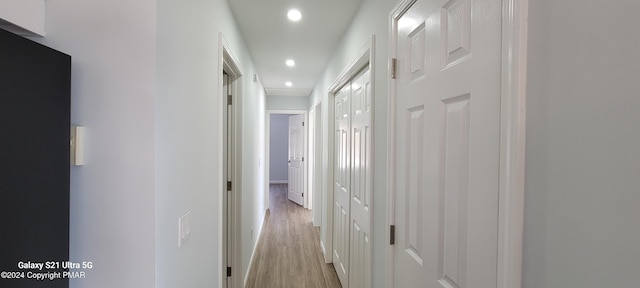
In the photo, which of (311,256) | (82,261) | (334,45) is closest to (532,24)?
(82,261)

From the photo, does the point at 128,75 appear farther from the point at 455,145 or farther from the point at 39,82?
the point at 455,145

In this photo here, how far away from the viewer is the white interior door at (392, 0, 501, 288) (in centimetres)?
68

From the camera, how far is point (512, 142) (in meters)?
0.60

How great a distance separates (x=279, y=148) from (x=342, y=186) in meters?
6.72

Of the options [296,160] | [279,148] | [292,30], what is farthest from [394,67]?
[279,148]

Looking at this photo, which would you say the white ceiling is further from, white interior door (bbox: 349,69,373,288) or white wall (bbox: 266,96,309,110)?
white wall (bbox: 266,96,309,110)

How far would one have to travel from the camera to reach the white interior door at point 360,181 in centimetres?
185

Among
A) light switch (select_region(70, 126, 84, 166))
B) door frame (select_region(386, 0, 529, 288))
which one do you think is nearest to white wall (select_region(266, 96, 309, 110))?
light switch (select_region(70, 126, 84, 166))

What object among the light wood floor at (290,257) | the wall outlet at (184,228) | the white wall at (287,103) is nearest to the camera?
the wall outlet at (184,228)

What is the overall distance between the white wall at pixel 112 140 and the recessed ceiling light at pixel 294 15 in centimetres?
134

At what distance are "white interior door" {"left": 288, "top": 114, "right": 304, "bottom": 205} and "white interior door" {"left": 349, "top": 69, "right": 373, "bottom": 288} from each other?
3.64 m

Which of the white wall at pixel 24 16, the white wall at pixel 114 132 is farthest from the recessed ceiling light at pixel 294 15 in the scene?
the white wall at pixel 24 16

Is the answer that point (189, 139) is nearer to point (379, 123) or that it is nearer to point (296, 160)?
point (379, 123)

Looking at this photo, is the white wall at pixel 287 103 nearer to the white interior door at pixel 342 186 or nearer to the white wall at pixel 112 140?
the white interior door at pixel 342 186
